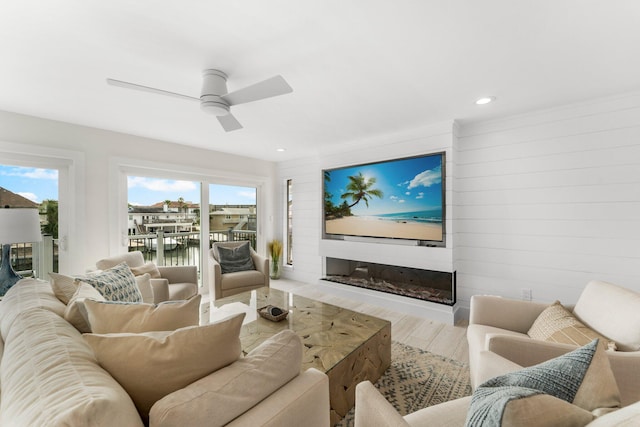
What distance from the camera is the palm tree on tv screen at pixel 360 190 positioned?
3.86 meters

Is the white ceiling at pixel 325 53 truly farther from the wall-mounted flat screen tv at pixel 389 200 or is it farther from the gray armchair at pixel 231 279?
the gray armchair at pixel 231 279

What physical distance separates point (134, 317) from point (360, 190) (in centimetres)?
328

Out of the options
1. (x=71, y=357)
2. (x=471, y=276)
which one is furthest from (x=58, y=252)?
(x=471, y=276)

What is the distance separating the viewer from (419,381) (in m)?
2.00

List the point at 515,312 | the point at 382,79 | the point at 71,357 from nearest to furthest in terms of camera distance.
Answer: the point at 71,357 → the point at 515,312 → the point at 382,79

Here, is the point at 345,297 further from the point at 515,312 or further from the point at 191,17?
the point at 191,17

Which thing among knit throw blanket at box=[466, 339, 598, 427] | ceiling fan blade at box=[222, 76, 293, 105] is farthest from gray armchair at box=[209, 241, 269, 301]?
knit throw blanket at box=[466, 339, 598, 427]

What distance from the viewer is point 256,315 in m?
2.29

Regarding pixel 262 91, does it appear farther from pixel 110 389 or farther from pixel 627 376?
pixel 627 376

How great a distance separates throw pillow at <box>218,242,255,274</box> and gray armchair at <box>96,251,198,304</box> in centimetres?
58

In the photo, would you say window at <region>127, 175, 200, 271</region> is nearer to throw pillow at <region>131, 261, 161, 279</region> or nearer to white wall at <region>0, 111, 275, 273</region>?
white wall at <region>0, 111, 275, 273</region>

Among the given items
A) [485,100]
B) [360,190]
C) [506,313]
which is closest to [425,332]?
[506,313]

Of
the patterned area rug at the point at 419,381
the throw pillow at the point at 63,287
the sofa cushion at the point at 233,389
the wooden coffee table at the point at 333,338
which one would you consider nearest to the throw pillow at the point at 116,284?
the throw pillow at the point at 63,287

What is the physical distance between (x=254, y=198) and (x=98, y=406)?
15.7ft
